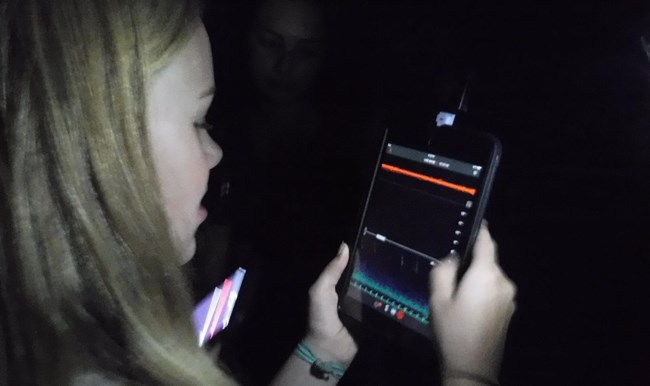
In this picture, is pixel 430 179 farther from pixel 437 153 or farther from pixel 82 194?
pixel 82 194

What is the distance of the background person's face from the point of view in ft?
3.67

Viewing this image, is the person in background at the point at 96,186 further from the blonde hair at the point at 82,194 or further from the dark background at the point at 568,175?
the dark background at the point at 568,175

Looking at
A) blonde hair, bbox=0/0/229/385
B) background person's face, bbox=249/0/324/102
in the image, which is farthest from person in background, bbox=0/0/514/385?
background person's face, bbox=249/0/324/102

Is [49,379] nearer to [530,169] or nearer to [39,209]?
[39,209]

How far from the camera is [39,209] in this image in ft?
1.46

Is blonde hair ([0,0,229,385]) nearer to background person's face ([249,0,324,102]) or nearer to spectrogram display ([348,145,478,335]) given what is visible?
spectrogram display ([348,145,478,335])

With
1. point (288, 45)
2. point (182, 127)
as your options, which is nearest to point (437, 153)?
point (182, 127)

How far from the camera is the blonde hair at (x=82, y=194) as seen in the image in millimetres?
431

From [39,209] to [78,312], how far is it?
0.28ft

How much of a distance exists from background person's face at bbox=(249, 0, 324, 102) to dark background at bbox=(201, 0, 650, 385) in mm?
384

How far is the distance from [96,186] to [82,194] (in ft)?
0.04

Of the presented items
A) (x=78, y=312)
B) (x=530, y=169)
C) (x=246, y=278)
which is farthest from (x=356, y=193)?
(x=78, y=312)

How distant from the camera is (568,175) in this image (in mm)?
657

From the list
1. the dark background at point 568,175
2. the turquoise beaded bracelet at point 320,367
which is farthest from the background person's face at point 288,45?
the turquoise beaded bracelet at point 320,367
